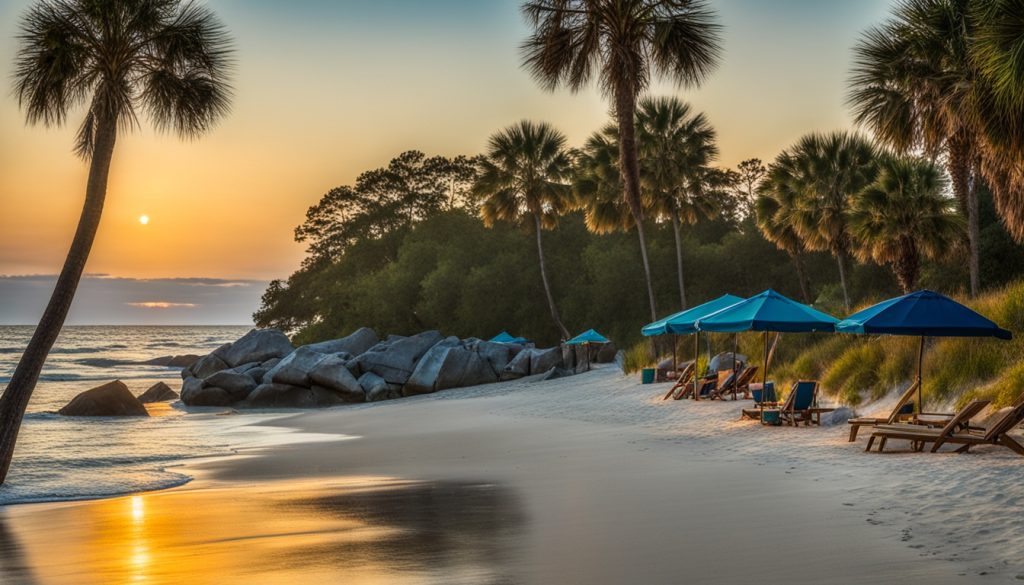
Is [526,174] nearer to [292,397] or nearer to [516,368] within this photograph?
[516,368]

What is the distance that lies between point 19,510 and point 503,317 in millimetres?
39050

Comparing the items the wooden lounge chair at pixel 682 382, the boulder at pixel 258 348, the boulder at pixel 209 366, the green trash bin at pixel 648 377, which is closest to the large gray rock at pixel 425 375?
the boulder at pixel 258 348

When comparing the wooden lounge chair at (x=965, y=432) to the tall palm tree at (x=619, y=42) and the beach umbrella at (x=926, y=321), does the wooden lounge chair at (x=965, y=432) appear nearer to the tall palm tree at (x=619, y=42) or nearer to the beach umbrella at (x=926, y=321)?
the beach umbrella at (x=926, y=321)

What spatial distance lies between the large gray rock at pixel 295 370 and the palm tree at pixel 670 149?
48.4 feet

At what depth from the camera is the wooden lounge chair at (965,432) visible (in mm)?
11391

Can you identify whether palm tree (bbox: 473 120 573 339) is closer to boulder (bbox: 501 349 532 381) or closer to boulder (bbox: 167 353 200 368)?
boulder (bbox: 501 349 532 381)

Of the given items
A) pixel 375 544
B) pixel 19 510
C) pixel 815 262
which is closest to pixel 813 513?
pixel 375 544

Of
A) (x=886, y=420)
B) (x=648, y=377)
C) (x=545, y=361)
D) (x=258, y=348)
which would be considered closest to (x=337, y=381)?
(x=545, y=361)

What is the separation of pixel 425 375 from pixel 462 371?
4.74 ft

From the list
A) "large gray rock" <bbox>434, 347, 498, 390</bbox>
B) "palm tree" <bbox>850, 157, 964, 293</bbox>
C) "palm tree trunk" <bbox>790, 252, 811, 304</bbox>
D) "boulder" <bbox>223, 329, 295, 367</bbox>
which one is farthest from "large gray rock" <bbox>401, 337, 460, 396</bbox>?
"palm tree" <bbox>850, 157, 964, 293</bbox>

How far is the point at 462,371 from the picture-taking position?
35156 millimetres

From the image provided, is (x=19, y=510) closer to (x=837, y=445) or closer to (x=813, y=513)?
(x=813, y=513)

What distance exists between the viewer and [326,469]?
14156mm

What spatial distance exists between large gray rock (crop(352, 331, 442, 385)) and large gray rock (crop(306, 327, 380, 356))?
15.1ft
